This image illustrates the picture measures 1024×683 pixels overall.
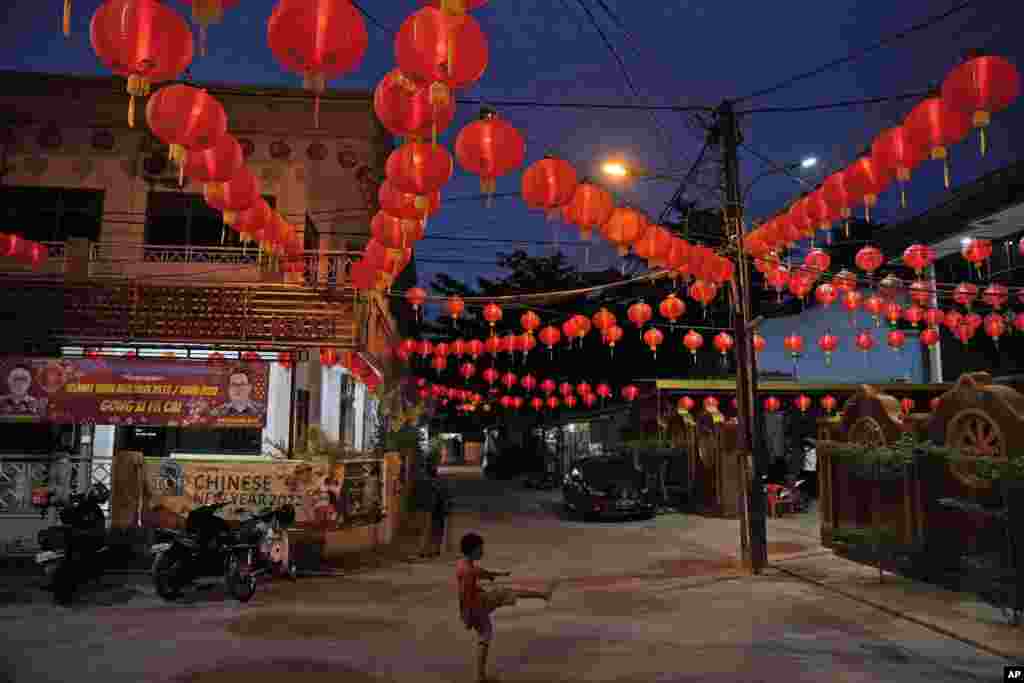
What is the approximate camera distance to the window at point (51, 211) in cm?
1733

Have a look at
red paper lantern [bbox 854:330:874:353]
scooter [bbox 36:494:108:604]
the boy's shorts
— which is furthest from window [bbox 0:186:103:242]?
red paper lantern [bbox 854:330:874:353]

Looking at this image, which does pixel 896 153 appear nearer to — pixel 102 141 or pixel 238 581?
pixel 238 581

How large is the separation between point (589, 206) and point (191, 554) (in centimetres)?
698

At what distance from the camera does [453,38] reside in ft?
17.5

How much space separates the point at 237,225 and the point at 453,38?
6.45 m

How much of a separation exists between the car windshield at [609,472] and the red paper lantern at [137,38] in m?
15.9

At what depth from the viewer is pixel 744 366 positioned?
1174cm

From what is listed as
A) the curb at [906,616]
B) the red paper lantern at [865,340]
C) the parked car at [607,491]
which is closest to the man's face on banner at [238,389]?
the parked car at [607,491]

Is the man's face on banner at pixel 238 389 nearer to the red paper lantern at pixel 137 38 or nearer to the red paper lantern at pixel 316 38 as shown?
the red paper lantern at pixel 137 38

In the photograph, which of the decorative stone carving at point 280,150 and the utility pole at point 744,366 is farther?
the decorative stone carving at point 280,150

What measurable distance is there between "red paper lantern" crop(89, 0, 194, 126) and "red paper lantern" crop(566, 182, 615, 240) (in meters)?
4.98

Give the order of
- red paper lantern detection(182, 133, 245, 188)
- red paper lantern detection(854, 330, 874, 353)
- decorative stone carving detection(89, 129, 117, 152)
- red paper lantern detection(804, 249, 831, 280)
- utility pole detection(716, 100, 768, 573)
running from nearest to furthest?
red paper lantern detection(182, 133, 245, 188), utility pole detection(716, 100, 768, 573), red paper lantern detection(804, 249, 831, 280), decorative stone carving detection(89, 129, 117, 152), red paper lantern detection(854, 330, 874, 353)

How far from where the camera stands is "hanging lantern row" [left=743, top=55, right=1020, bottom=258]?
678cm

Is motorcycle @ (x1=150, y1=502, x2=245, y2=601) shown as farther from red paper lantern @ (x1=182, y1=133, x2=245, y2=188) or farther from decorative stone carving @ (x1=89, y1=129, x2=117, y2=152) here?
decorative stone carving @ (x1=89, y1=129, x2=117, y2=152)
